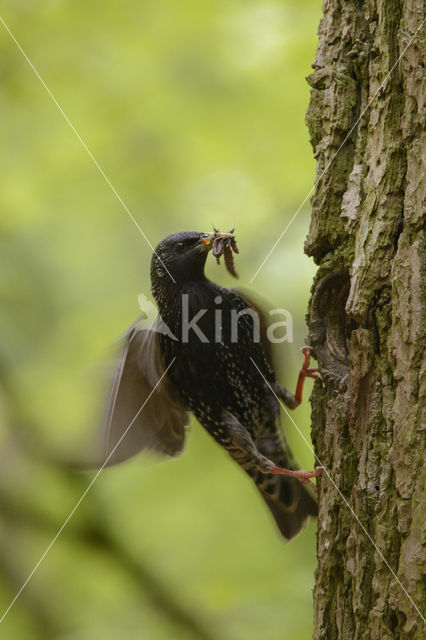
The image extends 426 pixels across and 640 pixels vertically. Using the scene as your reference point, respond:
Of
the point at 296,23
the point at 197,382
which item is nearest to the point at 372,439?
the point at 197,382

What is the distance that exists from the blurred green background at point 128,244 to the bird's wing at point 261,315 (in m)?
0.47

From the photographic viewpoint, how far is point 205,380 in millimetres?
2541

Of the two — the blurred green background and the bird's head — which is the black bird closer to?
the bird's head

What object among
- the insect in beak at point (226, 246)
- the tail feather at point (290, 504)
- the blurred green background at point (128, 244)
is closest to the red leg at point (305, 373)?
the insect in beak at point (226, 246)

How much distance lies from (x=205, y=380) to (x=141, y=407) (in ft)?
1.07

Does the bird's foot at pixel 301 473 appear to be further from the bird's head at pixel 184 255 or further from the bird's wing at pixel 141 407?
the bird's head at pixel 184 255

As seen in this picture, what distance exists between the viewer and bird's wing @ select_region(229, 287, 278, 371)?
104 inches

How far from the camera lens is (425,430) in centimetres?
150

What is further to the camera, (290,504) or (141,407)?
(290,504)

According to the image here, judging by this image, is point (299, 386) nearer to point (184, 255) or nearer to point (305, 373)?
point (305, 373)

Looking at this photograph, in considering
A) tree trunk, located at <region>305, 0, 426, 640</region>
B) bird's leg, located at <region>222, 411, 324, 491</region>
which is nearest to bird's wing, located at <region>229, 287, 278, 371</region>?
bird's leg, located at <region>222, 411, 324, 491</region>

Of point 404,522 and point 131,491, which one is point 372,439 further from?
point 131,491

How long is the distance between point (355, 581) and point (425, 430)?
462mm

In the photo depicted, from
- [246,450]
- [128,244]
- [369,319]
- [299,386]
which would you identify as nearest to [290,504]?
[246,450]
